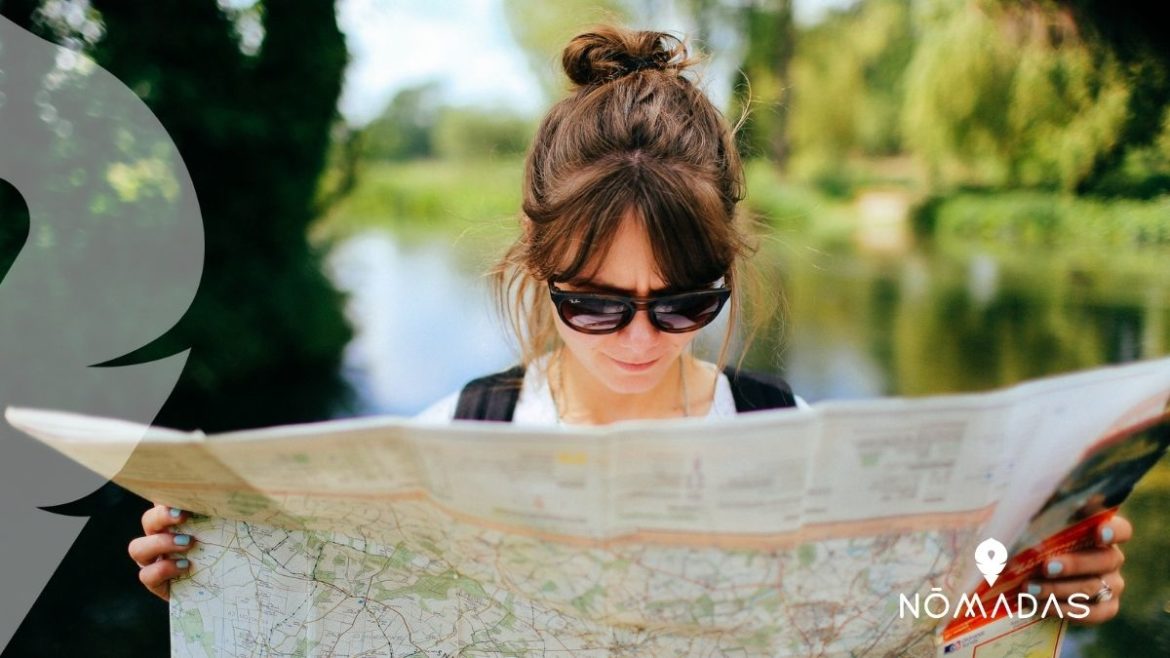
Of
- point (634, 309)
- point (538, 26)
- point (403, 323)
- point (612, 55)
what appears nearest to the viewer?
point (634, 309)

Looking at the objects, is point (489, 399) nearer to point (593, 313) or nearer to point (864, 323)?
point (593, 313)

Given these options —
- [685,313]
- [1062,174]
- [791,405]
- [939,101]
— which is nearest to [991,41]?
[939,101]

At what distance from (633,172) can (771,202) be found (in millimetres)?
2375

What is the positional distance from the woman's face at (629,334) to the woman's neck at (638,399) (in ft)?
0.52

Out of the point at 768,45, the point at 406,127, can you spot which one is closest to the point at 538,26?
the point at 406,127

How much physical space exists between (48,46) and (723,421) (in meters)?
2.08

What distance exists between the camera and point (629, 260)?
0.95 meters

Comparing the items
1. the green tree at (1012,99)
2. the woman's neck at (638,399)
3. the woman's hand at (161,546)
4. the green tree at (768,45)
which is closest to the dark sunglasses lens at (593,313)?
the woman's neck at (638,399)

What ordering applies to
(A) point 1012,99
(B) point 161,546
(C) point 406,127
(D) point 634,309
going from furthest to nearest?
(C) point 406,127 < (A) point 1012,99 < (D) point 634,309 < (B) point 161,546

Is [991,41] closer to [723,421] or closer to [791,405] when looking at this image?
[791,405]

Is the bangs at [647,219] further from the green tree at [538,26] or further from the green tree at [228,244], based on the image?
the green tree at [538,26]

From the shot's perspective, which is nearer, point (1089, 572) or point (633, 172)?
point (1089, 572)

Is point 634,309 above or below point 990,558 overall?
above

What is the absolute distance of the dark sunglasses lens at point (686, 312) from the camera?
3.10 ft
